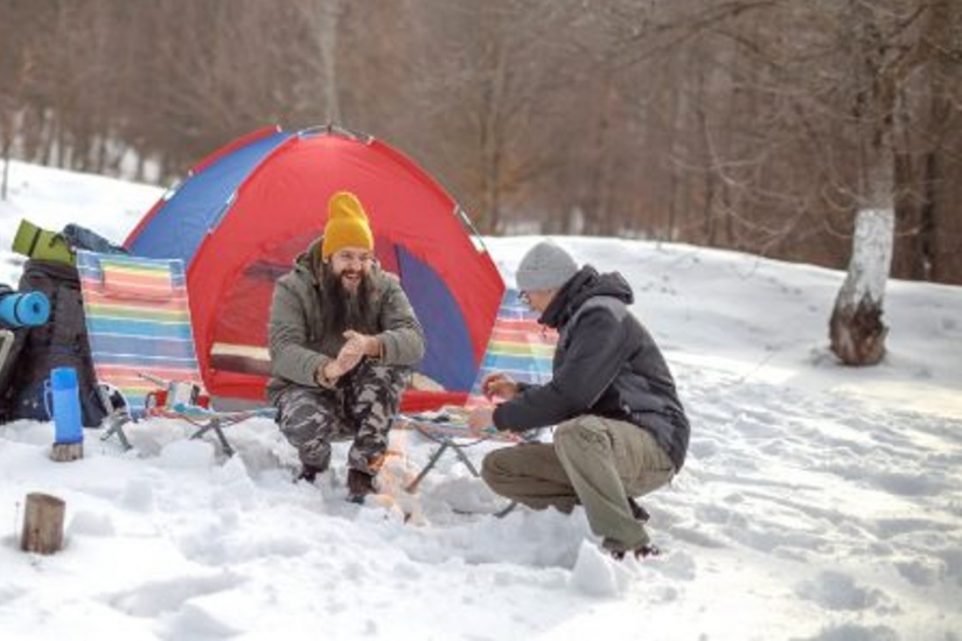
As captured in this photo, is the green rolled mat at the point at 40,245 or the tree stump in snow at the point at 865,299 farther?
the tree stump in snow at the point at 865,299

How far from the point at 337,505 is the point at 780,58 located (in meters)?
7.34

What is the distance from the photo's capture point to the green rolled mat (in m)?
4.86

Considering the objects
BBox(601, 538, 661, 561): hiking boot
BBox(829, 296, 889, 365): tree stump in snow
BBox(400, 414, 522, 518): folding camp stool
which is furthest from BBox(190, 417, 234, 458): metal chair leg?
BBox(829, 296, 889, 365): tree stump in snow

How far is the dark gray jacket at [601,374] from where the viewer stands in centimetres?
354

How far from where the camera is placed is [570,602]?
314 cm

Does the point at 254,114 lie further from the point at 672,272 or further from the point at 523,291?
the point at 523,291

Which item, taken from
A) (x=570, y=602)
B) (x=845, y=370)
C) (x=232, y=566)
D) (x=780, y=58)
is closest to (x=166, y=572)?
(x=232, y=566)

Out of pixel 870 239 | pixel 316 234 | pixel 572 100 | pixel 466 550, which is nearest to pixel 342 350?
pixel 466 550

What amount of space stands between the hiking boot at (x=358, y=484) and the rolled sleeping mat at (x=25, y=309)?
5.24 ft

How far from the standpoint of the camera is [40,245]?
4898mm

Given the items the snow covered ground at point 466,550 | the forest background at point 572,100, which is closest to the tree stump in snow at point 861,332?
the forest background at point 572,100

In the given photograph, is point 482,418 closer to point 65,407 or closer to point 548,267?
point 548,267

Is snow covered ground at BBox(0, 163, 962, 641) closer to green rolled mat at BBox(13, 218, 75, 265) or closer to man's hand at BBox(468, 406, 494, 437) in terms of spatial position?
man's hand at BBox(468, 406, 494, 437)

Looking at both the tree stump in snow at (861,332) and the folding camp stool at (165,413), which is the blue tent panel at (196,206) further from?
the tree stump in snow at (861,332)
